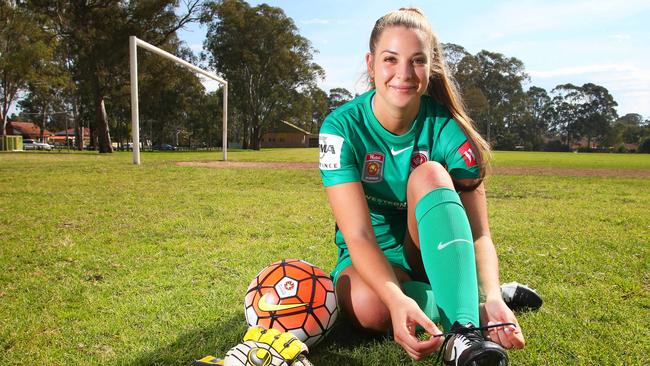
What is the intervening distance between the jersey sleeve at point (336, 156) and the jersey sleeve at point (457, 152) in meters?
0.48

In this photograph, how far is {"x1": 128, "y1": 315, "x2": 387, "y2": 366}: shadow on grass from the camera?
7.13ft

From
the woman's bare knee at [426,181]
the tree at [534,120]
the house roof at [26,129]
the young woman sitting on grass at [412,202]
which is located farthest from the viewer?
the house roof at [26,129]

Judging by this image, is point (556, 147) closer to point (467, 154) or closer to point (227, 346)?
point (467, 154)

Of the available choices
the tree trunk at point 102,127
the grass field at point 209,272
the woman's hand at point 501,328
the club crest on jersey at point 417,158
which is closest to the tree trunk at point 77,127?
the tree trunk at point 102,127

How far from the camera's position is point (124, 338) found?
243cm

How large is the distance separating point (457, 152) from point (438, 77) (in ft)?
1.59

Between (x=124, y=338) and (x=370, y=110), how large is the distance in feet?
5.83

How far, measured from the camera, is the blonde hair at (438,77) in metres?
2.24

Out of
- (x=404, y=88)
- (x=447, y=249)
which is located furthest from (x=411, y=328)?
(x=404, y=88)

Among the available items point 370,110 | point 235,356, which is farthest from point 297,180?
point 235,356

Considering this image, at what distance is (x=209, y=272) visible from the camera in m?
3.62

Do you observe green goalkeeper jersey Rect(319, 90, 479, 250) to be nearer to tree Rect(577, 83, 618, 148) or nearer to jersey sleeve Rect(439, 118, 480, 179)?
jersey sleeve Rect(439, 118, 480, 179)

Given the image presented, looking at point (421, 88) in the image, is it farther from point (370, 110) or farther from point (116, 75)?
point (116, 75)

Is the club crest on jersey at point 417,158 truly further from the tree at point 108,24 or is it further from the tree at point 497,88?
the tree at point 497,88
